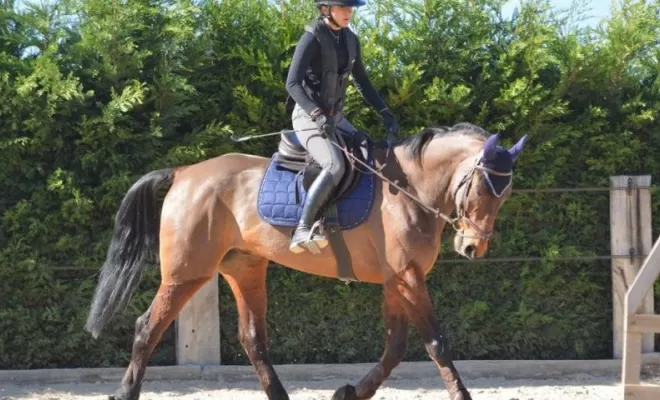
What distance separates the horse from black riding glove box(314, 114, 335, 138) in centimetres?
38

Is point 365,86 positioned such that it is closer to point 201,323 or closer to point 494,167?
point 494,167

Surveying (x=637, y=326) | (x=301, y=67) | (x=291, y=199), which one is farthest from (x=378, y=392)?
(x=637, y=326)

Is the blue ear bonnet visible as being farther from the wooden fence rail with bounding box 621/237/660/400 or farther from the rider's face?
the rider's face

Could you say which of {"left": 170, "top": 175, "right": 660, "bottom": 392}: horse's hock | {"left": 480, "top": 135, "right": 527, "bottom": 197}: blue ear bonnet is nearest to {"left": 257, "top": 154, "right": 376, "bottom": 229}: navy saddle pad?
{"left": 480, "top": 135, "right": 527, "bottom": 197}: blue ear bonnet

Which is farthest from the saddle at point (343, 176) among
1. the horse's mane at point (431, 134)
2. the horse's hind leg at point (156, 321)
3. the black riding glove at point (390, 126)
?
the horse's hind leg at point (156, 321)

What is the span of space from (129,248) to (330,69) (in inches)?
80.4

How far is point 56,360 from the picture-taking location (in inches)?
333

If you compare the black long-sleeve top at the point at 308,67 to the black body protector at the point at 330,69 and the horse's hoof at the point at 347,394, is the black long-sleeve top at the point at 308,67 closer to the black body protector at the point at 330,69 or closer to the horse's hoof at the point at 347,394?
the black body protector at the point at 330,69

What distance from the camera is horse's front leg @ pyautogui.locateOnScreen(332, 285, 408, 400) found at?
6.55 meters

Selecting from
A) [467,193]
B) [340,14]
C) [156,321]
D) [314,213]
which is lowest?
[156,321]

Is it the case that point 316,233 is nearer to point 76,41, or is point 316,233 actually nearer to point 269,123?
point 269,123

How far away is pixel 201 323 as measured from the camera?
8.42 meters

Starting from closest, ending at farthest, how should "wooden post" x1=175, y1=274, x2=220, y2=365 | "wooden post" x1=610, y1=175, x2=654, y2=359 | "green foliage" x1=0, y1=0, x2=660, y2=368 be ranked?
"green foliage" x1=0, y1=0, x2=660, y2=368 → "wooden post" x1=175, y1=274, x2=220, y2=365 → "wooden post" x1=610, y1=175, x2=654, y2=359

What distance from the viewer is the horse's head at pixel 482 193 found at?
5938 millimetres
